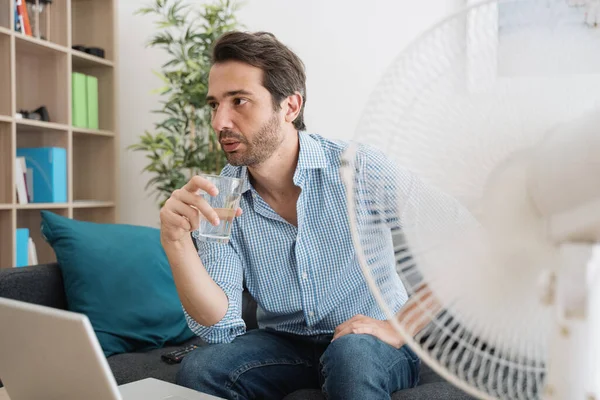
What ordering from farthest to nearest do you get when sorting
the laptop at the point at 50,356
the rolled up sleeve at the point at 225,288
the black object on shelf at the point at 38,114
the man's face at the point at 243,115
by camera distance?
the black object on shelf at the point at 38,114 < the man's face at the point at 243,115 < the rolled up sleeve at the point at 225,288 < the laptop at the point at 50,356

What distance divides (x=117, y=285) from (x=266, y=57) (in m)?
0.77

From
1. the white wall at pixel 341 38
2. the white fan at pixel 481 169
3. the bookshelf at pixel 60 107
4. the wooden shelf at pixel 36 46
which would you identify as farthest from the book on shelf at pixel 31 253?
the white fan at pixel 481 169

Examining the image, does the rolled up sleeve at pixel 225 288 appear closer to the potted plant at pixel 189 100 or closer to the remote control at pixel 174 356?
the remote control at pixel 174 356

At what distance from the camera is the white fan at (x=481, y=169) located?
1.92ft

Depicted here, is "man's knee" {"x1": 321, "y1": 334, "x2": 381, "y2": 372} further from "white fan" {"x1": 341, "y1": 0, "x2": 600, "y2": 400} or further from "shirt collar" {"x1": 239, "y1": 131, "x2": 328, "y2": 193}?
"white fan" {"x1": 341, "y1": 0, "x2": 600, "y2": 400}

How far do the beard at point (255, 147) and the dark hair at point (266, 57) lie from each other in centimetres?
12

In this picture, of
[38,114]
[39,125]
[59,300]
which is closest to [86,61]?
[38,114]

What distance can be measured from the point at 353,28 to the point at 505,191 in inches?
111

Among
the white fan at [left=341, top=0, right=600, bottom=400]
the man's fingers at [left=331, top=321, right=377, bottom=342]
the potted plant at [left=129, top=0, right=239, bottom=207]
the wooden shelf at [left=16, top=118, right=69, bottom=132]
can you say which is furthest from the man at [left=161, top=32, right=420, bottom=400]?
the wooden shelf at [left=16, top=118, right=69, bottom=132]

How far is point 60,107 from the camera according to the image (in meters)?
3.32

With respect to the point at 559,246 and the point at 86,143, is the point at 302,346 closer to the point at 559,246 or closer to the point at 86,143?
the point at 559,246

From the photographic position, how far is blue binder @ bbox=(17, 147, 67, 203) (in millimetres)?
3215

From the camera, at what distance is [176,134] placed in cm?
367

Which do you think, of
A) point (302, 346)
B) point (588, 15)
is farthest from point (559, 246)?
point (302, 346)
